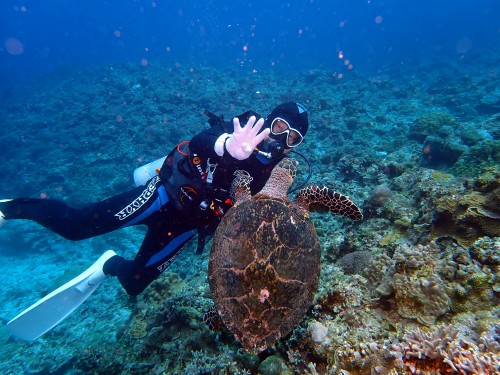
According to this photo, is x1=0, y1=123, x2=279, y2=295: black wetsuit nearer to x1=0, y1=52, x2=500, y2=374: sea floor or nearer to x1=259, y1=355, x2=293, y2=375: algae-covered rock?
x1=0, y1=52, x2=500, y2=374: sea floor

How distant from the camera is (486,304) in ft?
8.63

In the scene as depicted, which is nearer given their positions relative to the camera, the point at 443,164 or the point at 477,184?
the point at 477,184

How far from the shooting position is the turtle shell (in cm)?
279

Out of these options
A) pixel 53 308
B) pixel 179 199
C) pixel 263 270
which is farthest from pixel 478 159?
pixel 53 308

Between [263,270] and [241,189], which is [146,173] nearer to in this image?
[241,189]

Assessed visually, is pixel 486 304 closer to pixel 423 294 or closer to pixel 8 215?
pixel 423 294

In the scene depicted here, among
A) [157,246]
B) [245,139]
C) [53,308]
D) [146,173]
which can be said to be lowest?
[53,308]

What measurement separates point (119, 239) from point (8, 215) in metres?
6.47

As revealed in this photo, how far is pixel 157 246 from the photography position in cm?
561

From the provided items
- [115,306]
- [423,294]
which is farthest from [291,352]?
[115,306]

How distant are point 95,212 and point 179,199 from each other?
71.6 inches

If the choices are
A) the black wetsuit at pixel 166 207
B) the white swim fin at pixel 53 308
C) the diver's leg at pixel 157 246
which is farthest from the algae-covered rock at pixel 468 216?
the white swim fin at pixel 53 308

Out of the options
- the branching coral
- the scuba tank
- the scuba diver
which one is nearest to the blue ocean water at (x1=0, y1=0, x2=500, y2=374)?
the branching coral

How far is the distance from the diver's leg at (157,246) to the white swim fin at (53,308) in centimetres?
179
